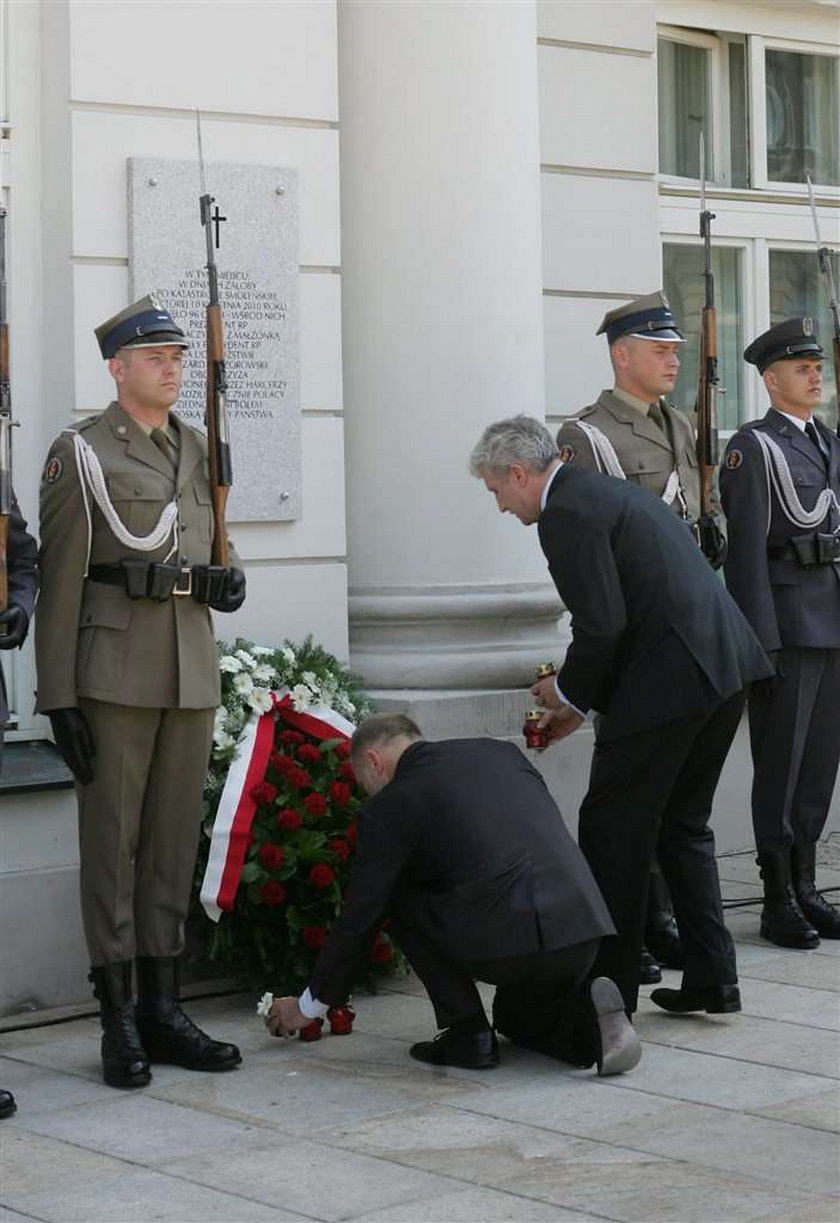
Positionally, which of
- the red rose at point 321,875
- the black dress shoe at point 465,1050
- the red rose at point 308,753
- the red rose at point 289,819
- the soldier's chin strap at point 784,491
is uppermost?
the soldier's chin strap at point 784,491

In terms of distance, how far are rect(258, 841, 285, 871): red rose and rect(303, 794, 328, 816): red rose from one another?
0.15 m

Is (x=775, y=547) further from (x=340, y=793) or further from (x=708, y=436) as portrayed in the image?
(x=340, y=793)

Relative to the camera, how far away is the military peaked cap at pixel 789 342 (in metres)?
7.08

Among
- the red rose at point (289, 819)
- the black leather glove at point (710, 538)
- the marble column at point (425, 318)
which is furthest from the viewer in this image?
the marble column at point (425, 318)

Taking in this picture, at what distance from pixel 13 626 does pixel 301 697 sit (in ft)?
4.65

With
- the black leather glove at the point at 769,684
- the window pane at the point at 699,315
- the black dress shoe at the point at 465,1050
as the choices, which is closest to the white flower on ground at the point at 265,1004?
the black dress shoe at the point at 465,1050

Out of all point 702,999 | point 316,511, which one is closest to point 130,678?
point 316,511

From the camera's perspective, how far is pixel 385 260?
24.5ft

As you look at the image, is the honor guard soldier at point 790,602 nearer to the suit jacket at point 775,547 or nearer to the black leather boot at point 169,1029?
the suit jacket at point 775,547

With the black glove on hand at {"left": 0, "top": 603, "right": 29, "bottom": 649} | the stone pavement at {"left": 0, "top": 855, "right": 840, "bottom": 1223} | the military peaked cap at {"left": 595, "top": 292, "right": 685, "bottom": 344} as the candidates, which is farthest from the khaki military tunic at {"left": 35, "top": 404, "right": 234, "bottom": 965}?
the military peaked cap at {"left": 595, "top": 292, "right": 685, "bottom": 344}

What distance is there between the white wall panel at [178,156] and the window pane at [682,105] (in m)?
2.55

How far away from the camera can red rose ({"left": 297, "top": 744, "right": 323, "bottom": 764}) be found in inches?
249

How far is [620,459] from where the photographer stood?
21.9ft

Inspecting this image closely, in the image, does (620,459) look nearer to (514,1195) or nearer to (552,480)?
(552,480)
